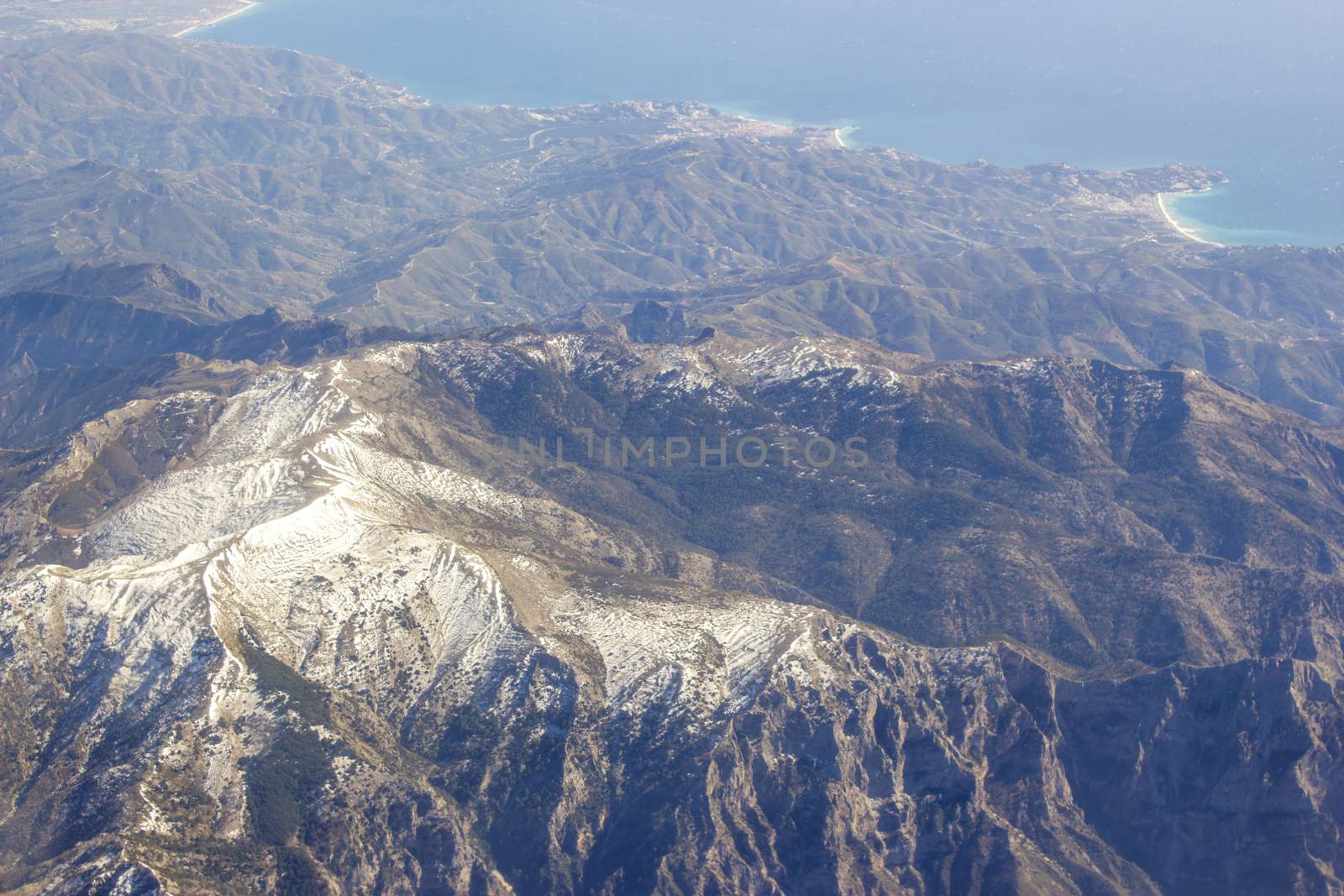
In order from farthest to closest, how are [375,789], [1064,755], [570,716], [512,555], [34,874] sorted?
[512,555], [1064,755], [570,716], [375,789], [34,874]

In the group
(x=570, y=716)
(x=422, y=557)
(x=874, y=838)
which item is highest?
(x=422, y=557)

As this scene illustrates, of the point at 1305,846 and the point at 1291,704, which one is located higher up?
the point at 1291,704

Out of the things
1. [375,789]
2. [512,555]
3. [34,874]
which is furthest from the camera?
[512,555]

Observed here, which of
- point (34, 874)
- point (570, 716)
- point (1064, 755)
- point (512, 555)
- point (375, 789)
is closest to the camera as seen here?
point (34, 874)

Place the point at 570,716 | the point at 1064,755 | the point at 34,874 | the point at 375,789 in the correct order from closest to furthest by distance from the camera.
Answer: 1. the point at 34,874
2. the point at 375,789
3. the point at 570,716
4. the point at 1064,755

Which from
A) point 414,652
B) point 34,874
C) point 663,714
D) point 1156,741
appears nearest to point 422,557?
point 414,652

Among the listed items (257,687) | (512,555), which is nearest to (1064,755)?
(512,555)

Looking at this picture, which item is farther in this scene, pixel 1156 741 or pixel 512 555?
pixel 512 555

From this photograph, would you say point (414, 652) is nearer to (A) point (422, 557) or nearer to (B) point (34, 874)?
(A) point (422, 557)

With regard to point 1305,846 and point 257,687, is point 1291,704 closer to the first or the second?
point 1305,846
